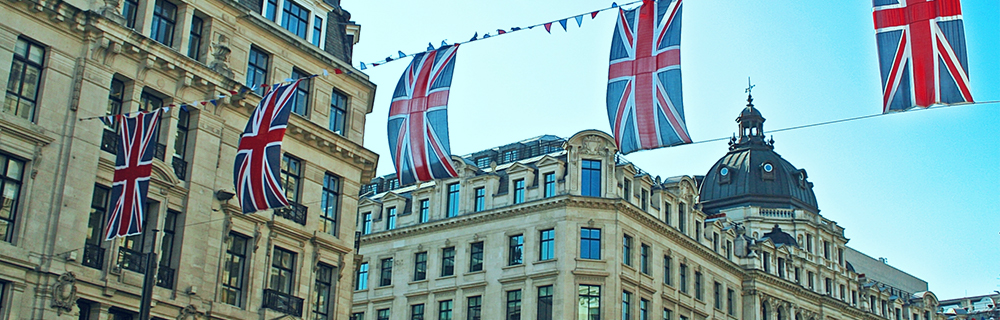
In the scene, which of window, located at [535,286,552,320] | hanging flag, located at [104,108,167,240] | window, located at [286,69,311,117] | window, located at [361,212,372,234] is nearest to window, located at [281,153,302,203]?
window, located at [286,69,311,117]

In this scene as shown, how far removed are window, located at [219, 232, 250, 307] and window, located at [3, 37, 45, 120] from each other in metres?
7.97

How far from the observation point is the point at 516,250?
6681 cm

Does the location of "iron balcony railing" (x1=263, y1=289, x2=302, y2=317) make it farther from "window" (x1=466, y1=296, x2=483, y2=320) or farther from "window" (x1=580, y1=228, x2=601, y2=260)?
"window" (x1=466, y1=296, x2=483, y2=320)

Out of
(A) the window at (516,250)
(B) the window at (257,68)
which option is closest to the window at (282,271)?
(B) the window at (257,68)

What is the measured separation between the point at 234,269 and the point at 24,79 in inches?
366

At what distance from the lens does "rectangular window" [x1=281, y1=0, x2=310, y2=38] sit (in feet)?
136

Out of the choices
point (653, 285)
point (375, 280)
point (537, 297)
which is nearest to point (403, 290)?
point (375, 280)

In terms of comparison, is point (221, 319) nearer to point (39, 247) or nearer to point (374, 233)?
point (39, 247)

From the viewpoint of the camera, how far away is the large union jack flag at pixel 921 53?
27297mm

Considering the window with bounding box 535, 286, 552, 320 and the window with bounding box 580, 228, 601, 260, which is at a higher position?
the window with bounding box 580, 228, 601, 260

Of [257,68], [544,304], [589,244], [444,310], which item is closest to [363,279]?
[444,310]

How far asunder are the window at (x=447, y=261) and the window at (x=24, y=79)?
39545 mm

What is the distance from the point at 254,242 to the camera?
38219mm

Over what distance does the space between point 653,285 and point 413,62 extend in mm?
37281
